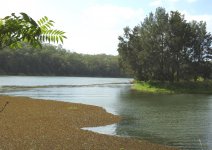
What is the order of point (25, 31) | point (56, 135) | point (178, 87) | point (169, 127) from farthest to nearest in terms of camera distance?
1. point (178, 87)
2. point (169, 127)
3. point (56, 135)
4. point (25, 31)

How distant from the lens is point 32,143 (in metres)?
17.6

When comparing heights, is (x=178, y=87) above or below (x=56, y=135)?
above

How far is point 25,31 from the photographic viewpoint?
10.3 ft

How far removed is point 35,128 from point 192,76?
5807cm

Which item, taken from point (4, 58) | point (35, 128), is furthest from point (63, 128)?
point (4, 58)

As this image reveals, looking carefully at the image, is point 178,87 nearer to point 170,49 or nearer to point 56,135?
point 170,49

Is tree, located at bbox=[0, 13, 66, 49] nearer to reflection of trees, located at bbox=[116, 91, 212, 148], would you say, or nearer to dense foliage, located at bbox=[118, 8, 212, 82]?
reflection of trees, located at bbox=[116, 91, 212, 148]

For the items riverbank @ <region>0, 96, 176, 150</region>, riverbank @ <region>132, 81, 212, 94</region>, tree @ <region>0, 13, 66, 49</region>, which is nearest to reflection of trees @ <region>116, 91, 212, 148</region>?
riverbank @ <region>0, 96, 176, 150</region>

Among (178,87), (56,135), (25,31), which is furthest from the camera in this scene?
(178,87)

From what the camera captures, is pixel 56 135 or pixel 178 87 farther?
pixel 178 87

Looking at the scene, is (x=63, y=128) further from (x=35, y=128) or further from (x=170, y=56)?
→ (x=170, y=56)

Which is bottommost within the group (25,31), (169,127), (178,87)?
(169,127)

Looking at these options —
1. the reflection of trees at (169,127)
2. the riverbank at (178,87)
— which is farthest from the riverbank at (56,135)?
the riverbank at (178,87)

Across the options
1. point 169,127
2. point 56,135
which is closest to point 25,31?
point 56,135
